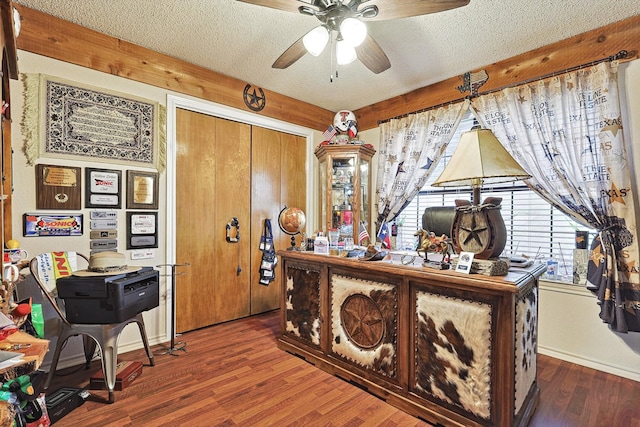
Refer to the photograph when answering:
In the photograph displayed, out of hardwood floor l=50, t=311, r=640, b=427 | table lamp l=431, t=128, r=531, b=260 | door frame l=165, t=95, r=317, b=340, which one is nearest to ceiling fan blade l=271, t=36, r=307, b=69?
door frame l=165, t=95, r=317, b=340

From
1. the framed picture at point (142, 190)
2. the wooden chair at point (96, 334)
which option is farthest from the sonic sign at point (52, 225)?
the framed picture at point (142, 190)

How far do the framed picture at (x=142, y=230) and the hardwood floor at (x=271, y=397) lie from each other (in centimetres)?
94

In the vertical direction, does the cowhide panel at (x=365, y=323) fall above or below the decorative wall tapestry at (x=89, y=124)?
below

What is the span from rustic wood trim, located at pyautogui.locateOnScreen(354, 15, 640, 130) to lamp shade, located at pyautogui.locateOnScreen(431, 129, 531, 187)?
1.64 m

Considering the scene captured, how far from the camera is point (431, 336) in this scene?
1776 millimetres

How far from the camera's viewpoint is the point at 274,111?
3.79 m

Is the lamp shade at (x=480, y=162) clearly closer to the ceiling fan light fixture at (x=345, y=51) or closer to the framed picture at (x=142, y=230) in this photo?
the ceiling fan light fixture at (x=345, y=51)

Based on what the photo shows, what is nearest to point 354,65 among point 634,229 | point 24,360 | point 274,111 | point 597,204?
point 274,111

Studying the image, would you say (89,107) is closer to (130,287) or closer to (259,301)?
(130,287)

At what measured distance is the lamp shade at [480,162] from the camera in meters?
1.56

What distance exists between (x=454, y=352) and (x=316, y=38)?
2002 millimetres

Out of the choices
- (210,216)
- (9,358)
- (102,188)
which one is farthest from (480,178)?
(102,188)

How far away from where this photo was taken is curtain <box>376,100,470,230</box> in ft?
10.8

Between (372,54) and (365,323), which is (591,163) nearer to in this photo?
(372,54)
